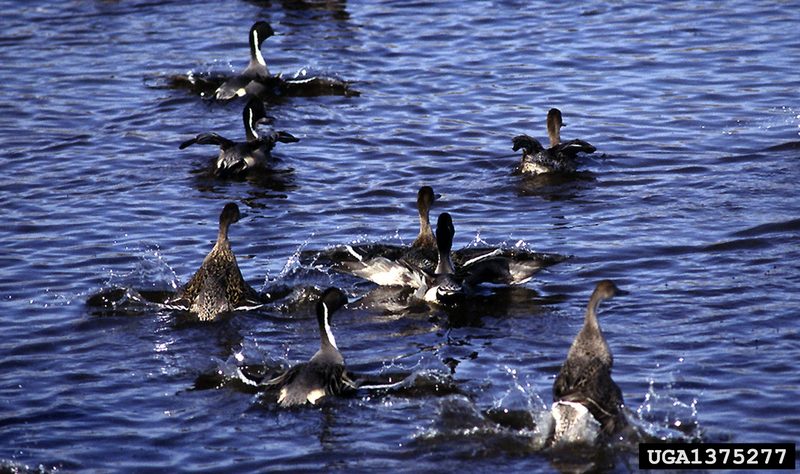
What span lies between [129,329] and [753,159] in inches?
262

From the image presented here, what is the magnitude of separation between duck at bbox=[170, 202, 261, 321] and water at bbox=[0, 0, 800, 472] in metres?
0.13

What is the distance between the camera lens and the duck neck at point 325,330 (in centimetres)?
947

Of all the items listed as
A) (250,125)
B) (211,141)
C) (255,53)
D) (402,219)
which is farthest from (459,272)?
(255,53)

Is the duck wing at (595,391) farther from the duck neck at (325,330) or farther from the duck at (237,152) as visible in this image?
the duck at (237,152)

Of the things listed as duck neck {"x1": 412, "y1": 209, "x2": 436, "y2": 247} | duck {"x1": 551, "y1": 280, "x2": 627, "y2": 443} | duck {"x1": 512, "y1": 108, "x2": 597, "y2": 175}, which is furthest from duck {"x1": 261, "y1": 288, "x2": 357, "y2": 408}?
duck {"x1": 512, "y1": 108, "x2": 597, "y2": 175}

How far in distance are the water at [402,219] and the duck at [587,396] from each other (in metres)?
0.16

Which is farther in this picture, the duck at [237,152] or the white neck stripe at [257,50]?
the white neck stripe at [257,50]

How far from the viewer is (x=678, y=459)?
8.16 metres

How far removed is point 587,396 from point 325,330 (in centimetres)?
209

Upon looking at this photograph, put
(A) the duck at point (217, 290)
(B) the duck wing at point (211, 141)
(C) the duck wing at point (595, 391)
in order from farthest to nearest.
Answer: (B) the duck wing at point (211, 141), (A) the duck at point (217, 290), (C) the duck wing at point (595, 391)

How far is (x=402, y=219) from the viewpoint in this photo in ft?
43.8

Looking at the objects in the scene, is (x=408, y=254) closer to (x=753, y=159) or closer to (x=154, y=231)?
(x=154, y=231)

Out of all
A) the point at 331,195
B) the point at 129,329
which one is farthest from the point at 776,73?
the point at 129,329

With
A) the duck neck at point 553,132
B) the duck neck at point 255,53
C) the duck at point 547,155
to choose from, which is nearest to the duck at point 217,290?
the duck at point 547,155
